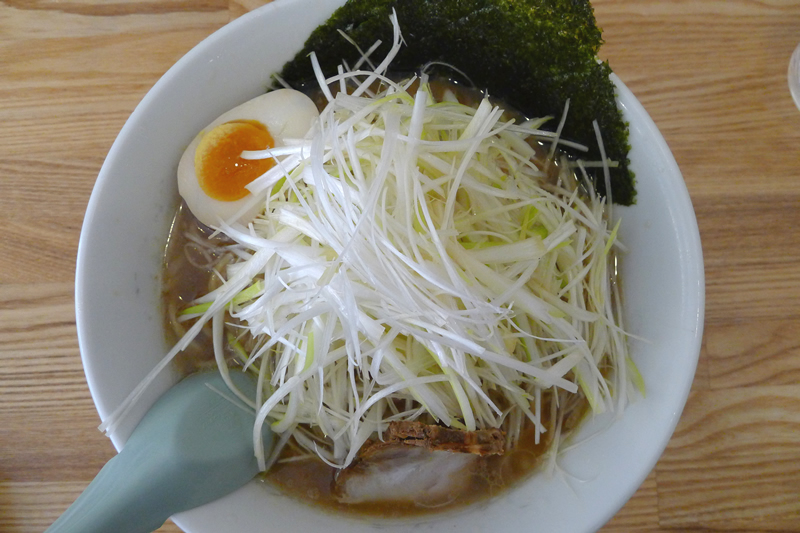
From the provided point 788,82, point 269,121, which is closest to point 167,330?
point 269,121

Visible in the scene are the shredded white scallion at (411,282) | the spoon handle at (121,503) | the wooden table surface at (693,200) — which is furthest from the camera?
the wooden table surface at (693,200)

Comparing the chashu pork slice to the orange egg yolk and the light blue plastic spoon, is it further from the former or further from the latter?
the orange egg yolk

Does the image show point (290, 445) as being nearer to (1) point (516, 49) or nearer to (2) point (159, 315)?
(2) point (159, 315)

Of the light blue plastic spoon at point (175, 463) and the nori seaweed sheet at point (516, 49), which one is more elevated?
the nori seaweed sheet at point (516, 49)

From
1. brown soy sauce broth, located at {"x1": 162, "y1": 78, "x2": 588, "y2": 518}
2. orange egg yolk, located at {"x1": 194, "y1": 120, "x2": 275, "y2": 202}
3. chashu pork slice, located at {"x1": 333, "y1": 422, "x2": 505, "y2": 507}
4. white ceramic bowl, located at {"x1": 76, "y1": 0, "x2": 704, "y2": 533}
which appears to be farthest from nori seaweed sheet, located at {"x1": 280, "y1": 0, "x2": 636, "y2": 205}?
chashu pork slice, located at {"x1": 333, "y1": 422, "x2": 505, "y2": 507}

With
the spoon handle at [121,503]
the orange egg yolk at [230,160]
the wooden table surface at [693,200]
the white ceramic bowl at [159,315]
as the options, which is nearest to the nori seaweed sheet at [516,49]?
the white ceramic bowl at [159,315]

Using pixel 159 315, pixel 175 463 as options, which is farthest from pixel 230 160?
pixel 175 463

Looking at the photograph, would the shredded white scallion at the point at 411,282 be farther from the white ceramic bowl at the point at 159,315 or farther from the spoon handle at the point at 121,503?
the spoon handle at the point at 121,503

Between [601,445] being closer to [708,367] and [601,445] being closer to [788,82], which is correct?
[708,367]
